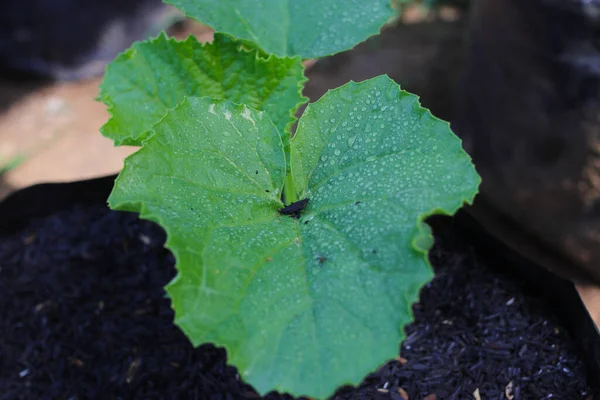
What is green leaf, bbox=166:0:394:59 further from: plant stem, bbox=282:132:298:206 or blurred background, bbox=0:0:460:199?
blurred background, bbox=0:0:460:199

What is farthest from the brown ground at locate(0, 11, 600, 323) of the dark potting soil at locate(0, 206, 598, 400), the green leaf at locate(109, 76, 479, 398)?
the green leaf at locate(109, 76, 479, 398)

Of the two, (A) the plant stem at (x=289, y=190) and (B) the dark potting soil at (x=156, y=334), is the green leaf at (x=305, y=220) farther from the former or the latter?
(B) the dark potting soil at (x=156, y=334)

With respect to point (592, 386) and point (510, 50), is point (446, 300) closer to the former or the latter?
point (592, 386)

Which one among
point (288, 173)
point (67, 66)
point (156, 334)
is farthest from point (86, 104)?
point (288, 173)

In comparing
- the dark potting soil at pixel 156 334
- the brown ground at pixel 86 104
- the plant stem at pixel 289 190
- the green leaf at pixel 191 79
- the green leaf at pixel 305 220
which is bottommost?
the brown ground at pixel 86 104

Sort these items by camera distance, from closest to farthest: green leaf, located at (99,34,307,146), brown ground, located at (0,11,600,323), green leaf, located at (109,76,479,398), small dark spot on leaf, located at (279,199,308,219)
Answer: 1. green leaf, located at (109,76,479,398)
2. small dark spot on leaf, located at (279,199,308,219)
3. green leaf, located at (99,34,307,146)
4. brown ground, located at (0,11,600,323)

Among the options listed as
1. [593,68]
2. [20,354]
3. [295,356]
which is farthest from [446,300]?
[593,68]

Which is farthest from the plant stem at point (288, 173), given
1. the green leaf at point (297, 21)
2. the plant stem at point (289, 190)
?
the green leaf at point (297, 21)

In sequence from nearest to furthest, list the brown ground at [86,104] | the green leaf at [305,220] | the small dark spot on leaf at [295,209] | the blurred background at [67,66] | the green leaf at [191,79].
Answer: the green leaf at [305,220] < the small dark spot on leaf at [295,209] < the green leaf at [191,79] < the brown ground at [86,104] < the blurred background at [67,66]
